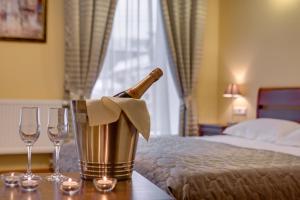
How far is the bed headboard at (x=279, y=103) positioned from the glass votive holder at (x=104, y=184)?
122 inches

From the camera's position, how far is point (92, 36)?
453 centimetres

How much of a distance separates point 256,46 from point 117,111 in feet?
11.8

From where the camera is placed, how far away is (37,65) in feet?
14.7

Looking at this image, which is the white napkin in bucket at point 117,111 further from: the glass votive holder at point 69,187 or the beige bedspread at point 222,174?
the beige bedspread at point 222,174

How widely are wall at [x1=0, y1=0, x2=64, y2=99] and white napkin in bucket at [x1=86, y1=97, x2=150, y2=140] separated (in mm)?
3275

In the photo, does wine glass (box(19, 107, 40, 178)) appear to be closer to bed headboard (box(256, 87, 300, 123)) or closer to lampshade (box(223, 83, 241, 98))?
bed headboard (box(256, 87, 300, 123))

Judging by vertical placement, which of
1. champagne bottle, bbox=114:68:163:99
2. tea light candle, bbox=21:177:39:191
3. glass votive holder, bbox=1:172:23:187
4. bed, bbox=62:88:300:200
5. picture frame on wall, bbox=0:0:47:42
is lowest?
bed, bbox=62:88:300:200

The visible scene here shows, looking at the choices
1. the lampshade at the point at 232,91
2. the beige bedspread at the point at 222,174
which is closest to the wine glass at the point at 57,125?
the beige bedspread at the point at 222,174

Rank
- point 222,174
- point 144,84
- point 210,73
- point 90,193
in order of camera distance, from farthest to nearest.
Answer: point 210,73 → point 222,174 → point 144,84 → point 90,193

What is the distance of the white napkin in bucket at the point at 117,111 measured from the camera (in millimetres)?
1314

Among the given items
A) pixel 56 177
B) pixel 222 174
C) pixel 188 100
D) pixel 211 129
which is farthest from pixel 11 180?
pixel 188 100

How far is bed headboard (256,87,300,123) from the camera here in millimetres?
3993

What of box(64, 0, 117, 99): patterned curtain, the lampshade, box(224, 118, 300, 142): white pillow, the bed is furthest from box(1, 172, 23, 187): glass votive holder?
the lampshade

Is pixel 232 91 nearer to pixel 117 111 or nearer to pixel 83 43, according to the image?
pixel 83 43
